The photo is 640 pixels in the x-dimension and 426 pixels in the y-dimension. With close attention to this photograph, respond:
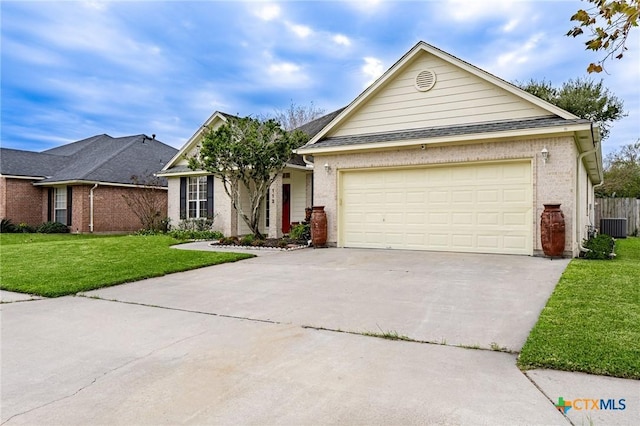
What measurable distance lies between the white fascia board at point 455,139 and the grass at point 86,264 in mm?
4198

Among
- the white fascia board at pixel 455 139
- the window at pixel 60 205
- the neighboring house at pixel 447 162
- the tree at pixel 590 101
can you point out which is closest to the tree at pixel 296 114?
the tree at pixel 590 101

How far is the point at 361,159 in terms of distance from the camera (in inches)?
481

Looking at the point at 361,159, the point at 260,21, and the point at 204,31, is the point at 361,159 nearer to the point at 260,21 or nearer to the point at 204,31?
the point at 260,21

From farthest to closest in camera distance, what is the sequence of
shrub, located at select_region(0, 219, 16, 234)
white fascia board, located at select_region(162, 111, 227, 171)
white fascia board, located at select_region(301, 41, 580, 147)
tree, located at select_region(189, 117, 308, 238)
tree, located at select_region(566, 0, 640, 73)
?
shrub, located at select_region(0, 219, 16, 234), white fascia board, located at select_region(162, 111, 227, 171), tree, located at select_region(189, 117, 308, 238), white fascia board, located at select_region(301, 41, 580, 147), tree, located at select_region(566, 0, 640, 73)

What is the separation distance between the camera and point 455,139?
10.5 meters

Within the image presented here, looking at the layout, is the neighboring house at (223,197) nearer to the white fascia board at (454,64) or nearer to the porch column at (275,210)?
the porch column at (275,210)

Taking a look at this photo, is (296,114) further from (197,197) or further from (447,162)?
(447,162)

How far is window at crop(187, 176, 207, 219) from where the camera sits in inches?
713

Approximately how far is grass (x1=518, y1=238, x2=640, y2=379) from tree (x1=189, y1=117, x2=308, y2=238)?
911cm

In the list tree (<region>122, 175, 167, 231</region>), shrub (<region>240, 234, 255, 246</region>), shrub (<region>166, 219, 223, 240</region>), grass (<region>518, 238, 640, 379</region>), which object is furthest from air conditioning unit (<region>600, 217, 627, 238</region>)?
tree (<region>122, 175, 167, 231</region>)

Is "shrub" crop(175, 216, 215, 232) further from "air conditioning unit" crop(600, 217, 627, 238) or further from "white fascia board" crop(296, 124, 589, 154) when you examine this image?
"air conditioning unit" crop(600, 217, 627, 238)

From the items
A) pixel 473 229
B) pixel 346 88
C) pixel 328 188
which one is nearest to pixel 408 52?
pixel 328 188

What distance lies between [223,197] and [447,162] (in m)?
9.97

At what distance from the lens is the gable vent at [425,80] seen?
11.5 meters
